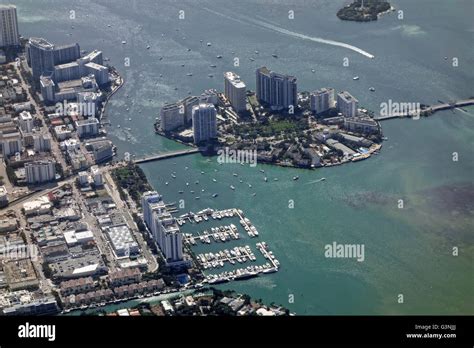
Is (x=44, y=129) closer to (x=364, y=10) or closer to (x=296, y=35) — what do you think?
(x=296, y=35)

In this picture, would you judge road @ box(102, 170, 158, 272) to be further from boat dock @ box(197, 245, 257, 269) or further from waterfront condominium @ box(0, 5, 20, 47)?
waterfront condominium @ box(0, 5, 20, 47)


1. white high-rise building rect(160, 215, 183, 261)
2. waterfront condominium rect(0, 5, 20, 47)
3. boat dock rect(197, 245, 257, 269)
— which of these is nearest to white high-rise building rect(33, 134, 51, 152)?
white high-rise building rect(160, 215, 183, 261)

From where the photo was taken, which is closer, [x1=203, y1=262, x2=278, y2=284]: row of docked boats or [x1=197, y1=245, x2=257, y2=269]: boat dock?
[x1=203, y1=262, x2=278, y2=284]: row of docked boats

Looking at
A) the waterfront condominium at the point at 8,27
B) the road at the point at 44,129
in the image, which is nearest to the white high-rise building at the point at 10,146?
the road at the point at 44,129

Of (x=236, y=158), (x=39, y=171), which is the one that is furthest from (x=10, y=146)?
(x=236, y=158)

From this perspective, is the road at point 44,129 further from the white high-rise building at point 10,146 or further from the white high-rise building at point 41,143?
the white high-rise building at point 10,146
